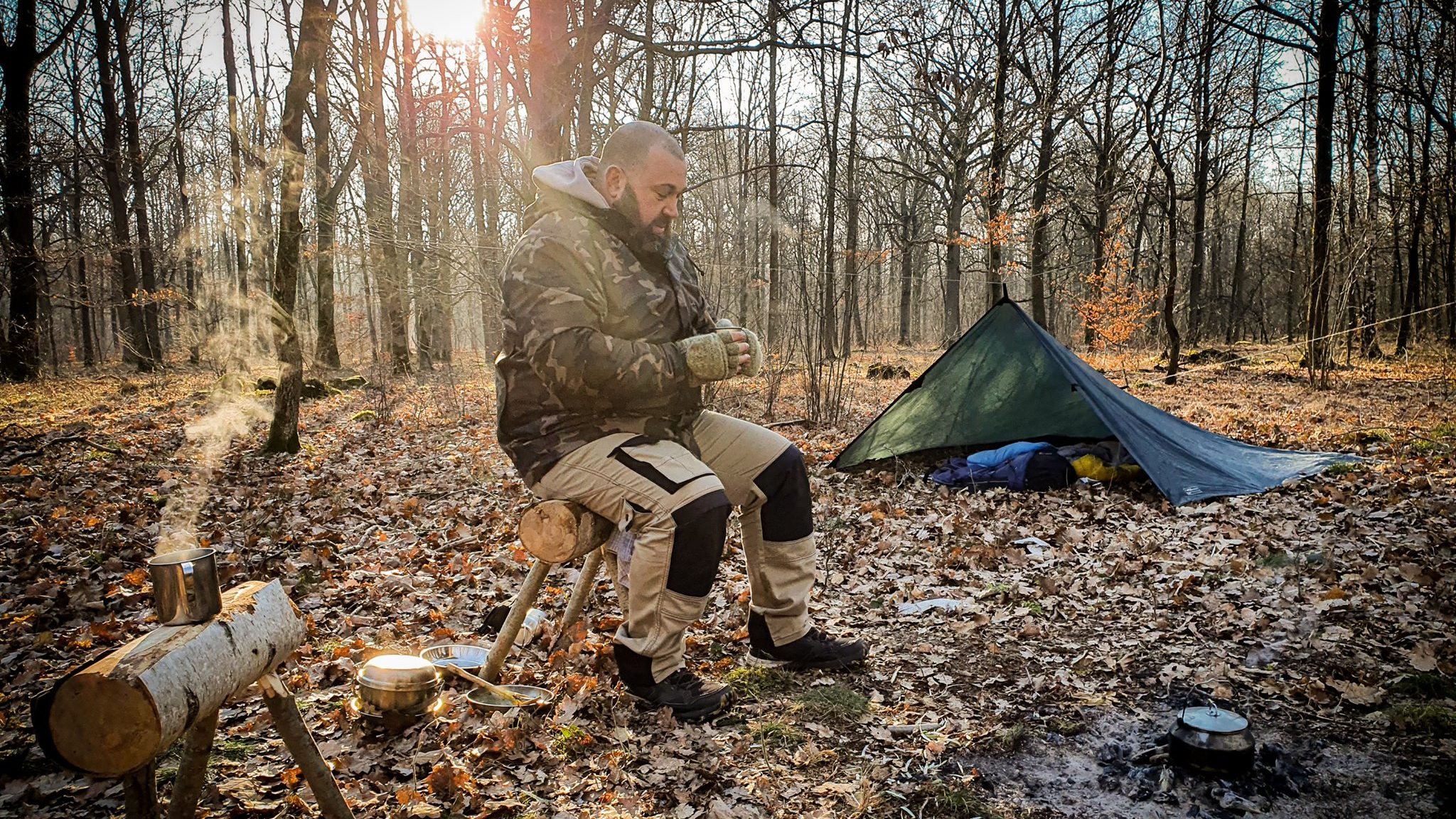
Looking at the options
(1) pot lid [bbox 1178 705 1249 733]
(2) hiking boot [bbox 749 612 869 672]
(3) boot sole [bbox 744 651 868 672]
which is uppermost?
(1) pot lid [bbox 1178 705 1249 733]

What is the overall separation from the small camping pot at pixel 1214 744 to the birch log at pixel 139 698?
2.41 m

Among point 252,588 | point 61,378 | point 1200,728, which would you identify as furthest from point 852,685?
point 61,378

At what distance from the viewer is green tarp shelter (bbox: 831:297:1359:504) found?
5.49m

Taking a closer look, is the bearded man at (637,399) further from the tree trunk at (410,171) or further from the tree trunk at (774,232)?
the tree trunk at (410,171)

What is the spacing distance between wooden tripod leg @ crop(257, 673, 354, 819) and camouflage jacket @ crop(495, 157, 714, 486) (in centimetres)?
112

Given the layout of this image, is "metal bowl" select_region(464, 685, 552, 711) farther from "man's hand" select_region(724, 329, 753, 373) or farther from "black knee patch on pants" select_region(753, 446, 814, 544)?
"man's hand" select_region(724, 329, 753, 373)

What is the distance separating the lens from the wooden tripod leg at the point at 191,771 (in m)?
1.64

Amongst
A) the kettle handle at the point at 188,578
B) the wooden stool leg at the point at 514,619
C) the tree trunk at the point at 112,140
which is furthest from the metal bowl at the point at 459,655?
the tree trunk at the point at 112,140

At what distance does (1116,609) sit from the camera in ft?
12.0

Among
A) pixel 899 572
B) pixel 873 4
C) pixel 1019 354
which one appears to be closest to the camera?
pixel 899 572

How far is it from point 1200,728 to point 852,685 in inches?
44.7

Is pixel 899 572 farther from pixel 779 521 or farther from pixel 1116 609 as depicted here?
pixel 779 521

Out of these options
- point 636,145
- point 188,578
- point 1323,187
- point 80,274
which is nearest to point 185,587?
point 188,578

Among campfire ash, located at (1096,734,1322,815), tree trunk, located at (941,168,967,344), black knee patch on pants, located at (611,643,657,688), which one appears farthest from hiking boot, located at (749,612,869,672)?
tree trunk, located at (941,168,967,344)
